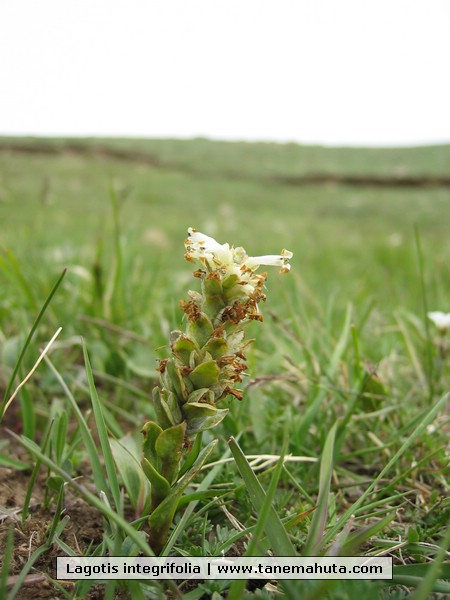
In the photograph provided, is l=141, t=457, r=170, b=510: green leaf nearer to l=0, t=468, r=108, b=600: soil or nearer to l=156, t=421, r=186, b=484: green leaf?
l=156, t=421, r=186, b=484: green leaf

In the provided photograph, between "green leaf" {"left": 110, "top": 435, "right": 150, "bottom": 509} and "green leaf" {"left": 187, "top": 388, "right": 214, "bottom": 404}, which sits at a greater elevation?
"green leaf" {"left": 187, "top": 388, "right": 214, "bottom": 404}

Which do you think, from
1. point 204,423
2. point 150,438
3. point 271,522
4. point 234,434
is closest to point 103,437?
point 150,438

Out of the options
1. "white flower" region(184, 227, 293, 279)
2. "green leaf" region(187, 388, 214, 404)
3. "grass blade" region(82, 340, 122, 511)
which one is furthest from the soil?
"white flower" region(184, 227, 293, 279)

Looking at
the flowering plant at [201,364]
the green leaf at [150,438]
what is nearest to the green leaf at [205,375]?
the flowering plant at [201,364]

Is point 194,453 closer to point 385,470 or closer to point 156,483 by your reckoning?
point 156,483

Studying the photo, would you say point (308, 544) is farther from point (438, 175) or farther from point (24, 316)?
point (438, 175)

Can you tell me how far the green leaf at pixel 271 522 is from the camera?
2.77 ft

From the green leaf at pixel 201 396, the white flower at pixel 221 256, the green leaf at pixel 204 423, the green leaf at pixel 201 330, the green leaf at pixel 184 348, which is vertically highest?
the white flower at pixel 221 256

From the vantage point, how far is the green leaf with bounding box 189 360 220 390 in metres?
0.88

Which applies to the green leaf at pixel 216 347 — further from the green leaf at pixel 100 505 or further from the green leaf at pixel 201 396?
the green leaf at pixel 100 505

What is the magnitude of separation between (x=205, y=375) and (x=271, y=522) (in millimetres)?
278

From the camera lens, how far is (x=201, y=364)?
88 cm

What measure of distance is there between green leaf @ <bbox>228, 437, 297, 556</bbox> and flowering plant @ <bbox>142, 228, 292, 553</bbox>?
78 mm

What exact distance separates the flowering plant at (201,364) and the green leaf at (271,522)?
8 centimetres
